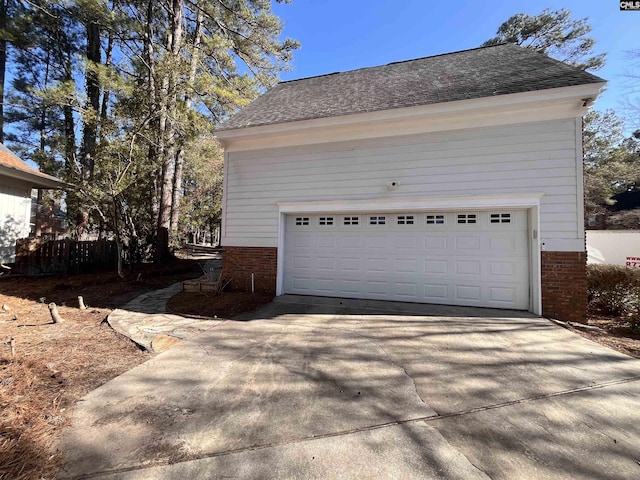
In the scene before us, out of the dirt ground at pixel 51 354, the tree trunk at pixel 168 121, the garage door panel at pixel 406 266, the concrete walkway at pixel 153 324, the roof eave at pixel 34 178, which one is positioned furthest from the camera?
the roof eave at pixel 34 178

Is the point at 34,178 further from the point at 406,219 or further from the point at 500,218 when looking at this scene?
the point at 500,218

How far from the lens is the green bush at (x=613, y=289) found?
605 cm

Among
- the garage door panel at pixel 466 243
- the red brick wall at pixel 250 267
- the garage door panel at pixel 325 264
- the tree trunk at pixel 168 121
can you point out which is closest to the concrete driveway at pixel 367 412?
the garage door panel at pixel 466 243

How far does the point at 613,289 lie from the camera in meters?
6.48

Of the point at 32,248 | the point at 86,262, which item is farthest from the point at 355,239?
the point at 32,248

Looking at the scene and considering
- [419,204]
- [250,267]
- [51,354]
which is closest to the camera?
[51,354]

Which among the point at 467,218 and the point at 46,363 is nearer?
the point at 46,363

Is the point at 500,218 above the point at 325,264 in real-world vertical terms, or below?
above

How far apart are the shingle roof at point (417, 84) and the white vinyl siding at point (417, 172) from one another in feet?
2.31

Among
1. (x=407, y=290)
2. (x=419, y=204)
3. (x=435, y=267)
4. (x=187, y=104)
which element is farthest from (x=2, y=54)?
(x=435, y=267)

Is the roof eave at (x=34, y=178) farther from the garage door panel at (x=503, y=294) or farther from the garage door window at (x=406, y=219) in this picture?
the garage door panel at (x=503, y=294)

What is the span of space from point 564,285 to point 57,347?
27.2ft

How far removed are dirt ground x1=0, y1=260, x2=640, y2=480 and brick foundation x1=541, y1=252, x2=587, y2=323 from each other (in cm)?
56

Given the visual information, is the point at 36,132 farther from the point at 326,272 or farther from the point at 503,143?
the point at 503,143
